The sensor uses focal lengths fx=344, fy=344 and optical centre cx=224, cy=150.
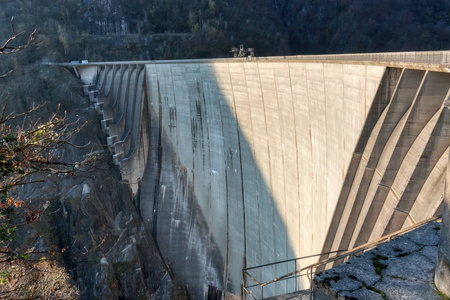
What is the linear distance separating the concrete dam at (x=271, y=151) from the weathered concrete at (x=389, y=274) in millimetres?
1921

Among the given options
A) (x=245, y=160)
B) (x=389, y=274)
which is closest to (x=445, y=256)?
(x=389, y=274)

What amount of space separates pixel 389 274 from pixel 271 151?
9.16m

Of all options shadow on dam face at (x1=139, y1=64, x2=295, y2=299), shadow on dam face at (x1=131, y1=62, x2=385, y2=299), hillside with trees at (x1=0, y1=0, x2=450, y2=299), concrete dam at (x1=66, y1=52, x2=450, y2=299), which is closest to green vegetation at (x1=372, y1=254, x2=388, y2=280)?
concrete dam at (x1=66, y1=52, x2=450, y2=299)

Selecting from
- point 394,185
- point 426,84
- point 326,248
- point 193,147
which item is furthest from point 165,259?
point 426,84

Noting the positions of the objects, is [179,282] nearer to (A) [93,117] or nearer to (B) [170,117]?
(B) [170,117]

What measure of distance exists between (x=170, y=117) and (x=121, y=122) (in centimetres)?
373

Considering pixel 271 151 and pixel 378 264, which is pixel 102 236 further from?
pixel 378 264

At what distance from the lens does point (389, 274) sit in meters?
2.79

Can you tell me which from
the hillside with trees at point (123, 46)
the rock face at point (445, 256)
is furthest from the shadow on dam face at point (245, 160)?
the rock face at point (445, 256)

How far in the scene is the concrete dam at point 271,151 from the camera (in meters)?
5.48

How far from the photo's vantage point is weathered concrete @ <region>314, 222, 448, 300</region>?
8.54 feet

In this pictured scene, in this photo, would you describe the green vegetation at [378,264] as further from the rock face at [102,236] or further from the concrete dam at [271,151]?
the rock face at [102,236]

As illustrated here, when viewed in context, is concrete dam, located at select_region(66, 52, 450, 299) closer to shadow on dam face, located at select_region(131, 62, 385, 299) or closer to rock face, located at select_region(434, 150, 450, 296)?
shadow on dam face, located at select_region(131, 62, 385, 299)

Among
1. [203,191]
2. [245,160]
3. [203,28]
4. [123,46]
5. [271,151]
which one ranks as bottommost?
[203,191]
